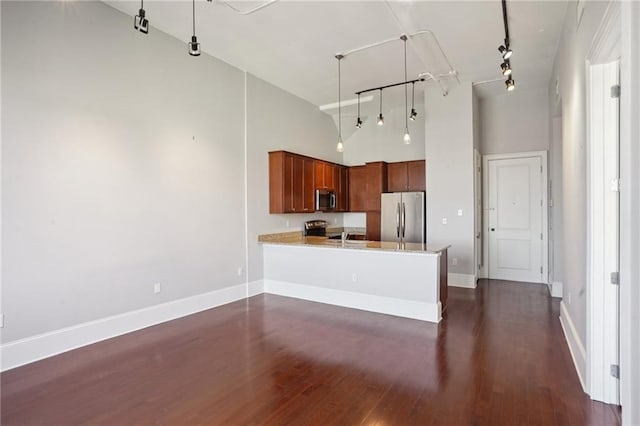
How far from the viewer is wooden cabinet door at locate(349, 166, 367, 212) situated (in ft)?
25.1

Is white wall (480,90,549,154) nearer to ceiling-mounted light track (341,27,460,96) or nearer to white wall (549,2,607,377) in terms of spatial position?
ceiling-mounted light track (341,27,460,96)

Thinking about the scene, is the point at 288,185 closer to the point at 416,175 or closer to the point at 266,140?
the point at 266,140

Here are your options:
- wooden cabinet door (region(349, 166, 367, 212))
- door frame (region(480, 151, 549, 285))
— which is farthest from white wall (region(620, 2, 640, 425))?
wooden cabinet door (region(349, 166, 367, 212))

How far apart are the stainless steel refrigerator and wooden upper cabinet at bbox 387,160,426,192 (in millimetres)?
707

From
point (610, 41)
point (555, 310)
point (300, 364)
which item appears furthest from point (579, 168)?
point (300, 364)

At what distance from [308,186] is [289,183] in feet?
1.97

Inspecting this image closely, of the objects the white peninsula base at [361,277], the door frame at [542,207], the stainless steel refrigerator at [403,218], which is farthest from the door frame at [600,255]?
the door frame at [542,207]

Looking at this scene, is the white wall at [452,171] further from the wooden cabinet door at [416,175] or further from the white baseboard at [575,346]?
the white baseboard at [575,346]

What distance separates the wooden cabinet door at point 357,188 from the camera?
7.65m

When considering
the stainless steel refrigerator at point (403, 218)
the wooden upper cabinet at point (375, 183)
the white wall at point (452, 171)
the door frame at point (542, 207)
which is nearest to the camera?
the white wall at point (452, 171)

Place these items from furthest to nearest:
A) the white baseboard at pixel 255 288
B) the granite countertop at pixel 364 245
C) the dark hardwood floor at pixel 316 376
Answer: the white baseboard at pixel 255 288 → the granite countertop at pixel 364 245 → the dark hardwood floor at pixel 316 376

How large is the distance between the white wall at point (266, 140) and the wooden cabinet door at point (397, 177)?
1.74m

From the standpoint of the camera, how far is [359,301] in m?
4.70

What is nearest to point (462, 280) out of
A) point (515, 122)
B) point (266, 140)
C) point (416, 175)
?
point (416, 175)
